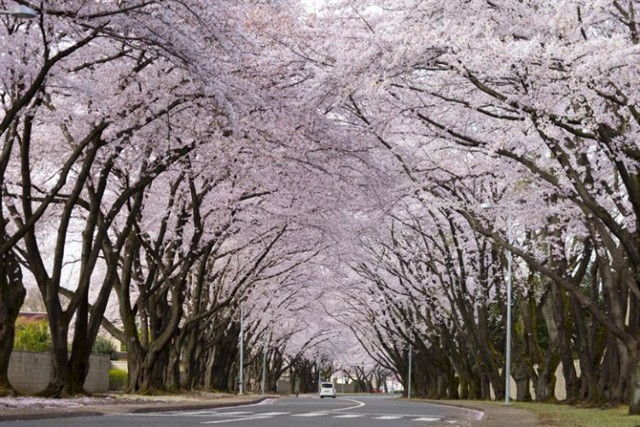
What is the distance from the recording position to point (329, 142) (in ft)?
78.1

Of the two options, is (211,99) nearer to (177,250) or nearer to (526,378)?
(177,250)

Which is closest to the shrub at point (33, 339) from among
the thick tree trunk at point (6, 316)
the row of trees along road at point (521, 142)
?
the row of trees along road at point (521, 142)

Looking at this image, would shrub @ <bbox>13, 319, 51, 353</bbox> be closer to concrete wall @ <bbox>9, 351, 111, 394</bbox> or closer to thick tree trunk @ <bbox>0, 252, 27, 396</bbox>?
concrete wall @ <bbox>9, 351, 111, 394</bbox>

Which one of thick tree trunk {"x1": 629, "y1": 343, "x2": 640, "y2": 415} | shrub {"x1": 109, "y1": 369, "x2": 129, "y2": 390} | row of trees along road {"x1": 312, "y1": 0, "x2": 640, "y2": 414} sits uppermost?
row of trees along road {"x1": 312, "y1": 0, "x2": 640, "y2": 414}

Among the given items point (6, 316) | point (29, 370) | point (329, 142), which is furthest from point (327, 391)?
point (6, 316)

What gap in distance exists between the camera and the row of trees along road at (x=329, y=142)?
17.1 meters

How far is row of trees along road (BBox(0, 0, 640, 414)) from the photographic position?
56.0 feet

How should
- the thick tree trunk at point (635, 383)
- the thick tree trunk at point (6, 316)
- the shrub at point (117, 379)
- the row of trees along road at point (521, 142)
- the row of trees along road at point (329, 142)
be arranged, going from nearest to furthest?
the row of trees along road at point (521, 142) < the row of trees along road at point (329, 142) < the thick tree trunk at point (635, 383) < the thick tree trunk at point (6, 316) < the shrub at point (117, 379)

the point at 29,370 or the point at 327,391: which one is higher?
the point at 327,391

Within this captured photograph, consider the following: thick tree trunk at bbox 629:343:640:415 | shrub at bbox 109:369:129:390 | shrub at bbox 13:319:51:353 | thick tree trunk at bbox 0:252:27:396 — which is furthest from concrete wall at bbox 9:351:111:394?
thick tree trunk at bbox 629:343:640:415

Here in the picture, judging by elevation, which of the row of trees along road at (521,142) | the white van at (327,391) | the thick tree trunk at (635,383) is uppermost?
the row of trees along road at (521,142)

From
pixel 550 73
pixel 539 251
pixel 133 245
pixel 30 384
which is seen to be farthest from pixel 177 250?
pixel 550 73

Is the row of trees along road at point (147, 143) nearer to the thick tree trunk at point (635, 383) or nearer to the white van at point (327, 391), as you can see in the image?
the thick tree trunk at point (635, 383)

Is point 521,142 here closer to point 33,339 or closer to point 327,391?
point 33,339
